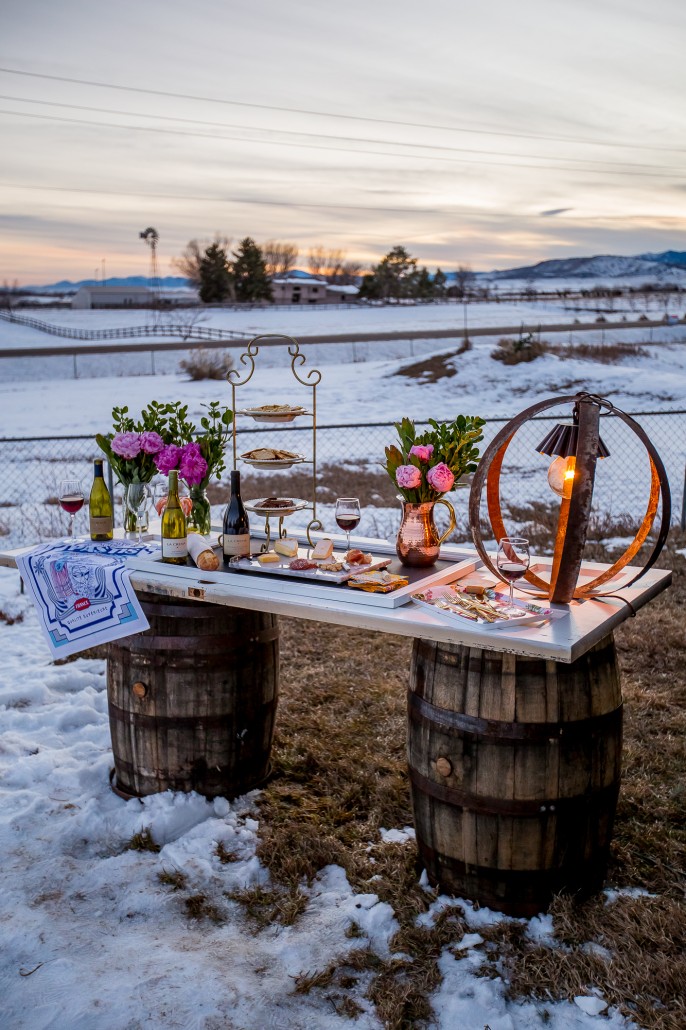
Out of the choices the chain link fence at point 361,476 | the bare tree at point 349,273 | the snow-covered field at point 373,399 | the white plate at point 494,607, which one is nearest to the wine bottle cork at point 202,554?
the white plate at point 494,607

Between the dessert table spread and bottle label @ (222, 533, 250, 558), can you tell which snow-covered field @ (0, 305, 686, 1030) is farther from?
bottle label @ (222, 533, 250, 558)

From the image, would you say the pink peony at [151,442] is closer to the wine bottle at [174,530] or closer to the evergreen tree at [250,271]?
the wine bottle at [174,530]

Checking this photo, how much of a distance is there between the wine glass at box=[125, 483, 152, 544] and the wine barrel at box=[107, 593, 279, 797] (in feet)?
2.35

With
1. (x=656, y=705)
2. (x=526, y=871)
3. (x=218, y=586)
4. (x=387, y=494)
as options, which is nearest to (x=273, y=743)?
(x=218, y=586)

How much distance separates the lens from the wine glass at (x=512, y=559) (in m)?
3.26

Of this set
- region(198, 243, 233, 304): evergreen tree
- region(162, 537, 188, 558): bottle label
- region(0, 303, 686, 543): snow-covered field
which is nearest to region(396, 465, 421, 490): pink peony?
region(162, 537, 188, 558): bottle label

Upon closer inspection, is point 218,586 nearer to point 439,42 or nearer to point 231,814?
point 231,814

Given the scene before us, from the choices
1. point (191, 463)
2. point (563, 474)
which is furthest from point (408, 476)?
point (191, 463)

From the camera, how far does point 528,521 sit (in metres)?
9.63

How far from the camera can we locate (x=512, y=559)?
3369mm

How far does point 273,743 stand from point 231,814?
0.68 metres

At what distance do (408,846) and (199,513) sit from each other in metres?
1.84

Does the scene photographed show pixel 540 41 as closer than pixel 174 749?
No

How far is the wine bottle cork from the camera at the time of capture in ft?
12.3
